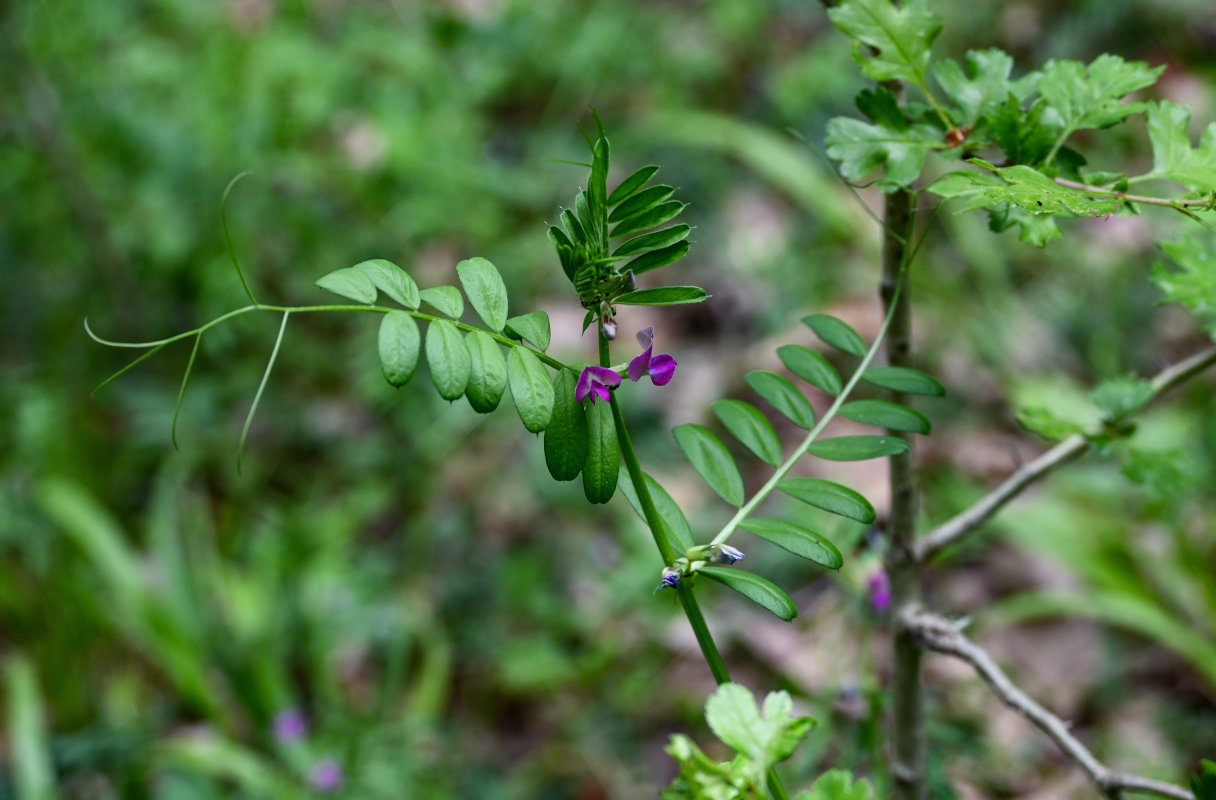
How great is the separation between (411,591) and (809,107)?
60.2 inches

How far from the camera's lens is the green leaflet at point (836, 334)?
59cm

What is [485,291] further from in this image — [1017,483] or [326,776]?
[326,776]

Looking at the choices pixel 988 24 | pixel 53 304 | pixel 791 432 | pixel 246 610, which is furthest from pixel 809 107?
pixel 53 304

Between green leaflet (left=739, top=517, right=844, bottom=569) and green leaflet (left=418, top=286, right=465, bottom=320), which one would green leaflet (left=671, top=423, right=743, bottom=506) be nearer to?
green leaflet (left=739, top=517, right=844, bottom=569)

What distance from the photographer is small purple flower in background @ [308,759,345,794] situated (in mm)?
1332

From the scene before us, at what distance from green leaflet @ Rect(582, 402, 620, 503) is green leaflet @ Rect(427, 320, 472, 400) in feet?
0.22

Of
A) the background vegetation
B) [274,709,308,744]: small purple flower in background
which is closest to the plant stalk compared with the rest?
the background vegetation

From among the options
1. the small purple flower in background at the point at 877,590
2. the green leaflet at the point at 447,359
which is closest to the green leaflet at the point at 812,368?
the green leaflet at the point at 447,359

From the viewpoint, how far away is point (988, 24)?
246 centimetres

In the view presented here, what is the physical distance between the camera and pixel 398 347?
43cm

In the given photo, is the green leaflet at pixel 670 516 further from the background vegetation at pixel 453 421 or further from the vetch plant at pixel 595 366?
the background vegetation at pixel 453 421

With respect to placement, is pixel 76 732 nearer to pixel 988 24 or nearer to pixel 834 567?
pixel 834 567

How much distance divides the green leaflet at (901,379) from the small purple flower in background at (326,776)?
1.10m

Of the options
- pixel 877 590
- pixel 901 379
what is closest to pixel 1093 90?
pixel 901 379
